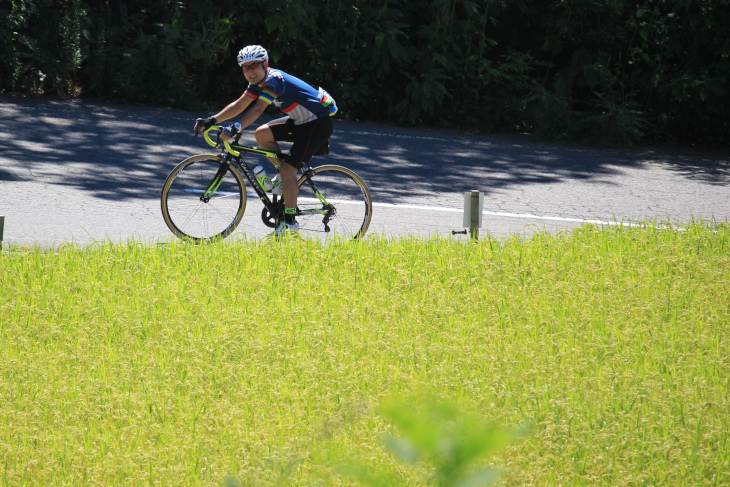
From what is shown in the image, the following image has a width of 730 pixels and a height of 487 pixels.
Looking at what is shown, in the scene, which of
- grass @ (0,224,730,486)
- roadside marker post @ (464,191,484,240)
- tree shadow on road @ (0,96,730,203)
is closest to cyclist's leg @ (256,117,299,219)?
grass @ (0,224,730,486)

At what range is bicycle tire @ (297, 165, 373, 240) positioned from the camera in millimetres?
7586

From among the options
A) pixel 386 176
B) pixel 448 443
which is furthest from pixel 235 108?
pixel 448 443

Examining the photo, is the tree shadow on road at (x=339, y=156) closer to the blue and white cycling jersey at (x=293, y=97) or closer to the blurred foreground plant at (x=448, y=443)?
the blue and white cycling jersey at (x=293, y=97)

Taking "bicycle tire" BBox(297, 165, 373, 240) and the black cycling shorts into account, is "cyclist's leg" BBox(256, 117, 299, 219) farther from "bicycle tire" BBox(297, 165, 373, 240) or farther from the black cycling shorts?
"bicycle tire" BBox(297, 165, 373, 240)

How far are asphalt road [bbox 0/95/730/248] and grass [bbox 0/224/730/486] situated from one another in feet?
3.35

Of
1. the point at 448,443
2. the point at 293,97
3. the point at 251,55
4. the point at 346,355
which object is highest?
the point at 251,55

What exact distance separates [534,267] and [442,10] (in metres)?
10.2

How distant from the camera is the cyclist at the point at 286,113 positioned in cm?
689

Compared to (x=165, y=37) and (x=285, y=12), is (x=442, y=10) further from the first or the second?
(x=165, y=37)

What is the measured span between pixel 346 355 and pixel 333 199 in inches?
118

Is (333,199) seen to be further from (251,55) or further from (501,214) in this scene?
(501,214)

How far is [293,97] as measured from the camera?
7.09m

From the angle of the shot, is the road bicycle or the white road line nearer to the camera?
the road bicycle

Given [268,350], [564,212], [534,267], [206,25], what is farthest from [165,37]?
[268,350]
